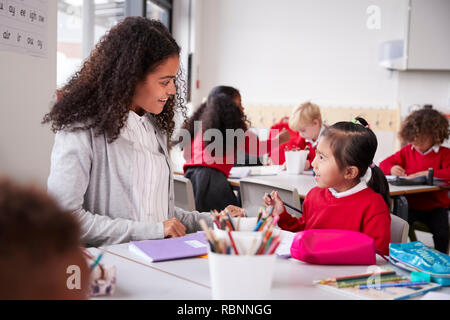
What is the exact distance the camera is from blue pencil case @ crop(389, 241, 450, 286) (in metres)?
1.04

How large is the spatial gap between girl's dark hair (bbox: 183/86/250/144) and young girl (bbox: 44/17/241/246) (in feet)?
5.09

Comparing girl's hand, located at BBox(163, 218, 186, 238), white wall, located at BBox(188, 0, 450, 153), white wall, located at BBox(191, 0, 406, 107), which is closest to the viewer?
girl's hand, located at BBox(163, 218, 186, 238)

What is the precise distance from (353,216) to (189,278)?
820 mm

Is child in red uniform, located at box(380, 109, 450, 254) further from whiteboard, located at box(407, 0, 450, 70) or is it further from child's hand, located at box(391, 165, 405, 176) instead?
whiteboard, located at box(407, 0, 450, 70)

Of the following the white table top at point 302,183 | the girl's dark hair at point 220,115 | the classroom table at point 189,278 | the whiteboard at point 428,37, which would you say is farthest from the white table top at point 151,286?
the whiteboard at point 428,37

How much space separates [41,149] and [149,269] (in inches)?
62.8

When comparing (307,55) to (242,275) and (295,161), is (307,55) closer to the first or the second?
(295,161)

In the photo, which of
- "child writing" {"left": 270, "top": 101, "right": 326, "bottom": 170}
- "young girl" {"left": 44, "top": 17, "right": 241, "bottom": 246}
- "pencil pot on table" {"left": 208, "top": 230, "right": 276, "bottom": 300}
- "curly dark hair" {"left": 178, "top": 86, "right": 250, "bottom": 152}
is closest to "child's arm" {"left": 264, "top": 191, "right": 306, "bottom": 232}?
"young girl" {"left": 44, "top": 17, "right": 241, "bottom": 246}

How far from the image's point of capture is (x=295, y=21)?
17.3 ft

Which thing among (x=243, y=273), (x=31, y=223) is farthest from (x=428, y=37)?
(x=31, y=223)

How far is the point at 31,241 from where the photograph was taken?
1.33 feet

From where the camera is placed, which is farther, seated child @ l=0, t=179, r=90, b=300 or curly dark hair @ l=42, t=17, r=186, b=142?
curly dark hair @ l=42, t=17, r=186, b=142
